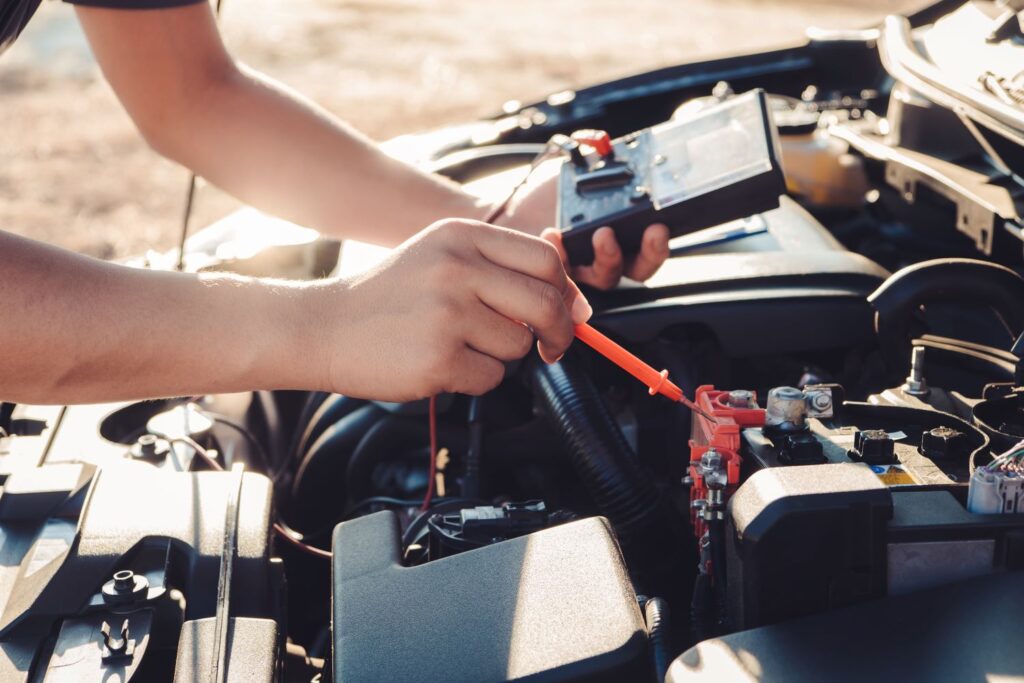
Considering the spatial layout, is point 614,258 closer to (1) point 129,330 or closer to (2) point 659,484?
(2) point 659,484

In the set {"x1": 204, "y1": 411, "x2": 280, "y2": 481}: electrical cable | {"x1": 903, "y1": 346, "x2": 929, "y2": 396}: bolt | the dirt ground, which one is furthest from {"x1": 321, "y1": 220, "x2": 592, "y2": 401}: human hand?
the dirt ground

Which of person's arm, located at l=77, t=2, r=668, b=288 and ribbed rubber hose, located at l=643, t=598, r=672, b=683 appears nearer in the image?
ribbed rubber hose, located at l=643, t=598, r=672, b=683

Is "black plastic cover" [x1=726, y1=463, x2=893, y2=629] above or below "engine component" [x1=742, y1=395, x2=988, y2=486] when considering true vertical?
below

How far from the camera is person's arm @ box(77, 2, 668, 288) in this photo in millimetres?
1294

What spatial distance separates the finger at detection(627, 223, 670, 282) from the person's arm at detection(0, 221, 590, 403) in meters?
0.33

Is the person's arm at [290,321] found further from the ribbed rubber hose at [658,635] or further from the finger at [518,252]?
the ribbed rubber hose at [658,635]

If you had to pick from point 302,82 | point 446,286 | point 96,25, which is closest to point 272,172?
point 96,25

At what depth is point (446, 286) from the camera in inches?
32.8

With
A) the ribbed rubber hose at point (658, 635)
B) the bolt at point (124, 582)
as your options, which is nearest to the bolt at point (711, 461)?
the ribbed rubber hose at point (658, 635)

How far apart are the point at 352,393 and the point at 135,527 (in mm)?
234

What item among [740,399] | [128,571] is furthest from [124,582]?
[740,399]

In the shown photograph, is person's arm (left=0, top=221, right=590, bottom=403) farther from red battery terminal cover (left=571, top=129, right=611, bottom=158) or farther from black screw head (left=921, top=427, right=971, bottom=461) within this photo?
red battery terminal cover (left=571, top=129, right=611, bottom=158)

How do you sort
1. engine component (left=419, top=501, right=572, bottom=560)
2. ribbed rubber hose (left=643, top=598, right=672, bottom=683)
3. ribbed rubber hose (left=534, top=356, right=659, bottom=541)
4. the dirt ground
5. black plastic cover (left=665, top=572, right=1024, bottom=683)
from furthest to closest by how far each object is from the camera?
the dirt ground
ribbed rubber hose (left=534, top=356, right=659, bottom=541)
engine component (left=419, top=501, right=572, bottom=560)
ribbed rubber hose (left=643, top=598, right=672, bottom=683)
black plastic cover (left=665, top=572, right=1024, bottom=683)

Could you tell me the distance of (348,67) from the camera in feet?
27.2
